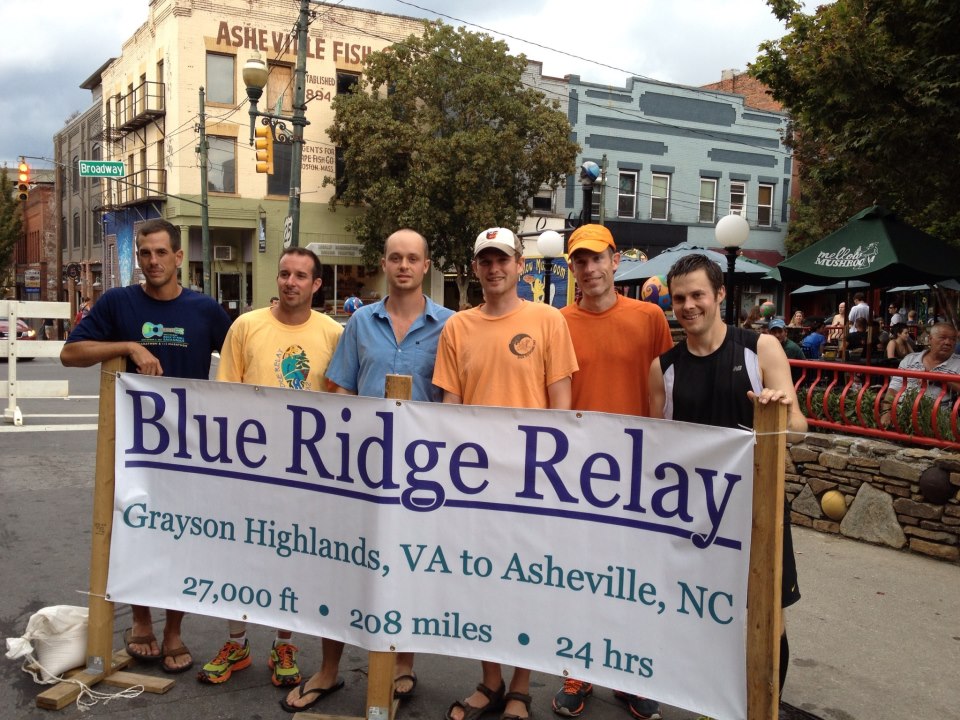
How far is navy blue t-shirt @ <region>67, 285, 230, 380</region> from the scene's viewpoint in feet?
12.2

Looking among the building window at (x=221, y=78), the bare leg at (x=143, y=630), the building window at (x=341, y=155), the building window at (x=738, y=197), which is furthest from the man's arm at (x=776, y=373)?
the building window at (x=738, y=197)

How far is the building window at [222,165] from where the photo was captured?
29609 mm

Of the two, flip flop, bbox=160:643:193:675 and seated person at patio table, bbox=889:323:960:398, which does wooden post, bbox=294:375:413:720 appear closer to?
flip flop, bbox=160:643:193:675

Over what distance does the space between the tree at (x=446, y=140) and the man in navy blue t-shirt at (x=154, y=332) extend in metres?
23.8

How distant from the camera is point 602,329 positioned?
361cm

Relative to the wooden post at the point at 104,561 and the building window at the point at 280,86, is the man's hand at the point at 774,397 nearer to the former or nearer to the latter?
the wooden post at the point at 104,561

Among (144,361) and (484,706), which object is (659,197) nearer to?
(144,361)

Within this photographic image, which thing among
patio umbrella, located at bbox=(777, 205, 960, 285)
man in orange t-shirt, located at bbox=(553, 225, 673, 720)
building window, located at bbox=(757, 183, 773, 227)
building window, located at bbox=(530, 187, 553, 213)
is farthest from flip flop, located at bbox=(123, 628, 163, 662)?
building window, located at bbox=(757, 183, 773, 227)

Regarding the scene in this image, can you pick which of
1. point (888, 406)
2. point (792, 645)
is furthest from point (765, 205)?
point (792, 645)

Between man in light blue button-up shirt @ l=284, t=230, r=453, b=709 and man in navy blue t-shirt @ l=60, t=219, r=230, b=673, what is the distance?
674 millimetres

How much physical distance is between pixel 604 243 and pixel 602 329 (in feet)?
1.26

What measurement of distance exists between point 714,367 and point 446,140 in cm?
2536

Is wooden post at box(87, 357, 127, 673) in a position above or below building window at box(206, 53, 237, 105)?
below

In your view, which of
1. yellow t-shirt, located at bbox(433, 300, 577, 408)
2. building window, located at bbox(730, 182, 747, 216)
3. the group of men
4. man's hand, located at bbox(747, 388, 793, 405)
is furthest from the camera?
building window, located at bbox(730, 182, 747, 216)
